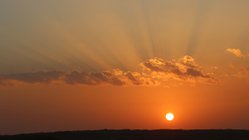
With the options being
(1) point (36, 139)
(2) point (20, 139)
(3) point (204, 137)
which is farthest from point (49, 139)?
(3) point (204, 137)

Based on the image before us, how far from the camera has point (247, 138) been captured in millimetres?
102812

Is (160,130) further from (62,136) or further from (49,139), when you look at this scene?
(49,139)

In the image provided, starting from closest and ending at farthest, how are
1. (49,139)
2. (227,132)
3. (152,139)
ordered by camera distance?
1. (49,139)
2. (152,139)
3. (227,132)

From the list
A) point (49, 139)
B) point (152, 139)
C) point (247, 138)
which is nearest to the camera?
point (49, 139)

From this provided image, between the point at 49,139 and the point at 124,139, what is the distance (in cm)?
4611

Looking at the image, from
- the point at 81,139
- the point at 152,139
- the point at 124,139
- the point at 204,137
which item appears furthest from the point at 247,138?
the point at 81,139

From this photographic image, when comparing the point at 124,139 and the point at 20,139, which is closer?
the point at 20,139

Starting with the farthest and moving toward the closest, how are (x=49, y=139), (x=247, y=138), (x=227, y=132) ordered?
(x=227, y=132)
(x=247, y=138)
(x=49, y=139)

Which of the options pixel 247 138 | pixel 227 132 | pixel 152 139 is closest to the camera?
pixel 247 138

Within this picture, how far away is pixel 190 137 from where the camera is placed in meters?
109

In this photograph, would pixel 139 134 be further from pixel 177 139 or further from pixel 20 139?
pixel 20 139

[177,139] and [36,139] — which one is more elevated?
[177,139]

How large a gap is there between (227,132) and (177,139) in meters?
17.2

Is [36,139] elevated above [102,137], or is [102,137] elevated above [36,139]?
[102,137]
